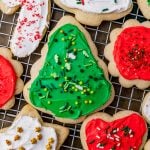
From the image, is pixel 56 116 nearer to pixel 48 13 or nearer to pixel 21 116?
pixel 21 116

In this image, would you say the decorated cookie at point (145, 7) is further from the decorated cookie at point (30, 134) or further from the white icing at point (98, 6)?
the decorated cookie at point (30, 134)

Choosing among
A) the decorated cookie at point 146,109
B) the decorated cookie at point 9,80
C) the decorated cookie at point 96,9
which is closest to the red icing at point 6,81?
the decorated cookie at point 9,80

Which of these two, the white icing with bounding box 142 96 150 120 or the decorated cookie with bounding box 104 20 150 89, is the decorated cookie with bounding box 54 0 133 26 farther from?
the white icing with bounding box 142 96 150 120

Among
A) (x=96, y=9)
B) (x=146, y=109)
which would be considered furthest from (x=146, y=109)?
(x=96, y=9)

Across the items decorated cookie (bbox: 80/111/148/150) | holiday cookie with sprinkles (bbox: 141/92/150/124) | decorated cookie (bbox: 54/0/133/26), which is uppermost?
decorated cookie (bbox: 54/0/133/26)

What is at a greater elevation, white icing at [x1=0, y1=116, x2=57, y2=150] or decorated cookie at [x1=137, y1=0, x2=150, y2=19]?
decorated cookie at [x1=137, y1=0, x2=150, y2=19]

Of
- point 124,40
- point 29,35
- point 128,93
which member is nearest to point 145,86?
point 128,93

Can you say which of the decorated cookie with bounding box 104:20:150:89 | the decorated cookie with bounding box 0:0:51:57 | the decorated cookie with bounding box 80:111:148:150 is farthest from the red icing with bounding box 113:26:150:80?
the decorated cookie with bounding box 0:0:51:57
